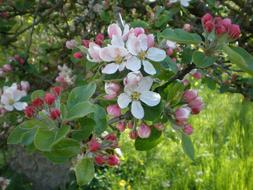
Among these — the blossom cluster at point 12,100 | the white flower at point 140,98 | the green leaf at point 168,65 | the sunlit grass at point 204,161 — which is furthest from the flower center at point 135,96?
the sunlit grass at point 204,161

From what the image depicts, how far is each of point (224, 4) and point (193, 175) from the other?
1108 mm

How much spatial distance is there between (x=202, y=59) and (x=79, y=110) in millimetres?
256

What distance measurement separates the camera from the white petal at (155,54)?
974mm

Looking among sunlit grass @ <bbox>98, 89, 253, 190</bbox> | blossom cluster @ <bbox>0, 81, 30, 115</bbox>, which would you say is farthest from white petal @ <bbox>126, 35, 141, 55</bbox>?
sunlit grass @ <bbox>98, 89, 253, 190</bbox>

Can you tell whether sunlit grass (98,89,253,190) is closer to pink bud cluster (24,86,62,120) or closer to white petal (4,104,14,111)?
white petal (4,104,14,111)

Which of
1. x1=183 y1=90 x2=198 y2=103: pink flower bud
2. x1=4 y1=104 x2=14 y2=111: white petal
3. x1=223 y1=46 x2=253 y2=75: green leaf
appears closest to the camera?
x1=223 y1=46 x2=253 y2=75: green leaf

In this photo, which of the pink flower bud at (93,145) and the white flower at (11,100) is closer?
the pink flower bud at (93,145)

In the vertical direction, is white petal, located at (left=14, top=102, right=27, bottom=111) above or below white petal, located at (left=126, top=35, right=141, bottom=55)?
below

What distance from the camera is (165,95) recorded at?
106cm

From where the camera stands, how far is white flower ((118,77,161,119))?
38.1 inches

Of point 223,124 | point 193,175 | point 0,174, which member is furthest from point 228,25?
point 223,124

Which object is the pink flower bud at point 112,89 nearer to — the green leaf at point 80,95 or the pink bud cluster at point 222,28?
the green leaf at point 80,95

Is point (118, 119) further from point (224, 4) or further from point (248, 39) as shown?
point (224, 4)

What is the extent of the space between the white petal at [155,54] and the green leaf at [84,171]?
234 millimetres
